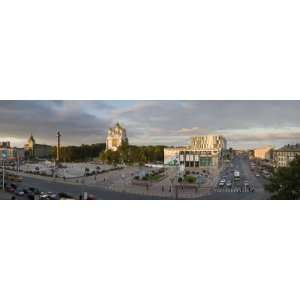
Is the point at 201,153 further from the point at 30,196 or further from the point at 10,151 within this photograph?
the point at 10,151

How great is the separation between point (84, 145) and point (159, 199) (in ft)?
4.15

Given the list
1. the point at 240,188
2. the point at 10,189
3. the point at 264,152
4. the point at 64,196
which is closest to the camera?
the point at 264,152

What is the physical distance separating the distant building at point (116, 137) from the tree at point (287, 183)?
6.77 ft

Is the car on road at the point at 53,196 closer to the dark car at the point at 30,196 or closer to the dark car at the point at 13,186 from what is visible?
the dark car at the point at 30,196

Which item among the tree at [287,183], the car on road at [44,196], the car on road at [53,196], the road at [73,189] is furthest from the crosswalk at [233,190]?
the car on road at [44,196]

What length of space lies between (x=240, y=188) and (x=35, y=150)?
2.88 meters

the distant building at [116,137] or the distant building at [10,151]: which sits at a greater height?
the distant building at [116,137]

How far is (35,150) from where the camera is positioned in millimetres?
5461

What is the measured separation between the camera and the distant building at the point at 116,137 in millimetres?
5281

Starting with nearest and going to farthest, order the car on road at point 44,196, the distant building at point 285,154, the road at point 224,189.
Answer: the distant building at point 285,154 < the road at point 224,189 < the car on road at point 44,196

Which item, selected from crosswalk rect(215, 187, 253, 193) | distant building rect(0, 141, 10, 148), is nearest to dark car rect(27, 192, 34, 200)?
distant building rect(0, 141, 10, 148)

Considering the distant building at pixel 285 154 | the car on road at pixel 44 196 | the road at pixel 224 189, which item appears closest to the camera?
the distant building at pixel 285 154

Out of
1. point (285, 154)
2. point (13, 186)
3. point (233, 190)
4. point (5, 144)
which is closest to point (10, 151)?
point (5, 144)
